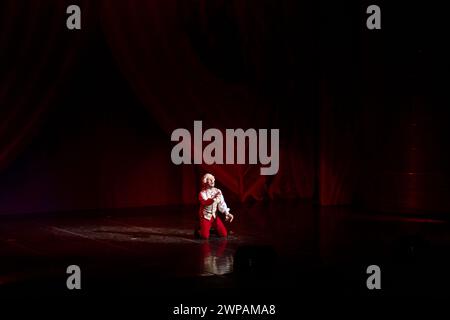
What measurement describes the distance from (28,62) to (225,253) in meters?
2.94

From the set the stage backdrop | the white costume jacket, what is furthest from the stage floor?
the stage backdrop

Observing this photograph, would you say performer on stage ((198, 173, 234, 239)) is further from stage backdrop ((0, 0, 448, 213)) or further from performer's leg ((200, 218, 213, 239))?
stage backdrop ((0, 0, 448, 213))

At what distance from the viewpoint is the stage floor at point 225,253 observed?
447 centimetres

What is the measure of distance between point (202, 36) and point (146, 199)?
1.99 metres

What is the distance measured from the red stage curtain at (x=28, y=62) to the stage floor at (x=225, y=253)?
92 cm

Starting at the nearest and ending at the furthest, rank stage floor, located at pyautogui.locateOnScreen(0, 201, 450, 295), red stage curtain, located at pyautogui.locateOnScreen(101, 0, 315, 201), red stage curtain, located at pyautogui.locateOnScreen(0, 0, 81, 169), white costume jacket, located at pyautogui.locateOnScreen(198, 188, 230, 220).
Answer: stage floor, located at pyautogui.locateOnScreen(0, 201, 450, 295), white costume jacket, located at pyautogui.locateOnScreen(198, 188, 230, 220), red stage curtain, located at pyautogui.locateOnScreen(0, 0, 81, 169), red stage curtain, located at pyautogui.locateOnScreen(101, 0, 315, 201)

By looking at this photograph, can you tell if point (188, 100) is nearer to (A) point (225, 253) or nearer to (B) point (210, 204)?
(B) point (210, 204)

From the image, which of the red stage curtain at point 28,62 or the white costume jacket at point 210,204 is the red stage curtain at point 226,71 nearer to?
the red stage curtain at point 28,62

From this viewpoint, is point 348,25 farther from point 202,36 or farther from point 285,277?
point 285,277

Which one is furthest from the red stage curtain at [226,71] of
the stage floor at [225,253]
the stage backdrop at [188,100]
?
the stage floor at [225,253]

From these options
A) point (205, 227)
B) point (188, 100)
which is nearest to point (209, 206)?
point (205, 227)

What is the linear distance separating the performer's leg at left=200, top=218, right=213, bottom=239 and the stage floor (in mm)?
107

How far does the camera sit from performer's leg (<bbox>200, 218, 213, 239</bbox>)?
6.33 m
